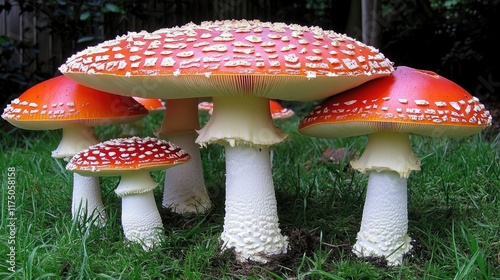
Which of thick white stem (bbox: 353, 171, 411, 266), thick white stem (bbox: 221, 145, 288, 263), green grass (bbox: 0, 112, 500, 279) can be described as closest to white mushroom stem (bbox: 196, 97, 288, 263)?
thick white stem (bbox: 221, 145, 288, 263)

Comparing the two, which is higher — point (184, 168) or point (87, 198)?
point (184, 168)

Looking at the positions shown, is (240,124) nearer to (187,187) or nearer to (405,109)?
(405,109)

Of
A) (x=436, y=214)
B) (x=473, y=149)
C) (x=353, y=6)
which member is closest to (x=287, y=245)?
(x=436, y=214)

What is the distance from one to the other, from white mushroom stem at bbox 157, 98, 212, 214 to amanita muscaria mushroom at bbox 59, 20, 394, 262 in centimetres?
68

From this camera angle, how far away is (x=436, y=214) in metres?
3.78

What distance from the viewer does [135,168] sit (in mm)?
2965

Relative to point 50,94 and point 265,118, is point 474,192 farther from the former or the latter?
point 50,94

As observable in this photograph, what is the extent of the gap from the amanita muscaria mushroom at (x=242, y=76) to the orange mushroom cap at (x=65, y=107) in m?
0.36

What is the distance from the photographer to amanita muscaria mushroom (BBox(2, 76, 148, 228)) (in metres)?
3.21

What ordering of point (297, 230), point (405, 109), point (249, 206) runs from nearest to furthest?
1. point (405, 109)
2. point (249, 206)
3. point (297, 230)

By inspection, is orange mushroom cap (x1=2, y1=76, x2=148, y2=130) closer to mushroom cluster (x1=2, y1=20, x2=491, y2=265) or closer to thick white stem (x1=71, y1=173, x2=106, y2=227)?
mushroom cluster (x1=2, y1=20, x2=491, y2=265)

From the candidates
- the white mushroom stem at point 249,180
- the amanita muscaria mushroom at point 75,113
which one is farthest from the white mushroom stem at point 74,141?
the white mushroom stem at point 249,180

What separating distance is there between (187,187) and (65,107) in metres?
1.19

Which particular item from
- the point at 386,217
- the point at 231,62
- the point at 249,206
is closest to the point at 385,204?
the point at 386,217
